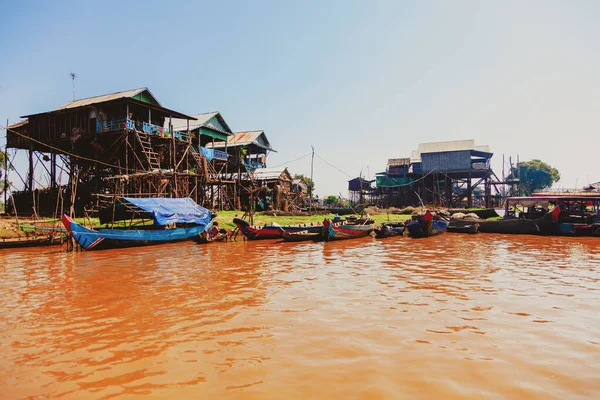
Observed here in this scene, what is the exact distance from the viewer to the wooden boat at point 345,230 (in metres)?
17.8

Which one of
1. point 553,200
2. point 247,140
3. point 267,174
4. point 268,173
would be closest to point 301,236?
point 553,200

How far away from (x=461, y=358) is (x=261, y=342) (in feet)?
8.17

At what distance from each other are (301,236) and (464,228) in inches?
421

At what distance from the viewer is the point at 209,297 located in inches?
297

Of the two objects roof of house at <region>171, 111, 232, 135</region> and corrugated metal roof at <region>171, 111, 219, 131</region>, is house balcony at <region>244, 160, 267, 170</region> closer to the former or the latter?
roof of house at <region>171, 111, 232, 135</region>

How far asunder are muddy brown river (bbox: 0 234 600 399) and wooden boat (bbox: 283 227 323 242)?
6.84 m

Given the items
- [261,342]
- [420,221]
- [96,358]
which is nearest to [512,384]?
[261,342]

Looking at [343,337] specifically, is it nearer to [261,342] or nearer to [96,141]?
[261,342]

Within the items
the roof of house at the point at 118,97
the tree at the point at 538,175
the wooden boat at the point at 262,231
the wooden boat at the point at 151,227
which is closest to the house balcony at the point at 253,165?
the roof of house at the point at 118,97

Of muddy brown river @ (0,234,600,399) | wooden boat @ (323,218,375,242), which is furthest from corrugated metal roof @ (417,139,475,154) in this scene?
muddy brown river @ (0,234,600,399)

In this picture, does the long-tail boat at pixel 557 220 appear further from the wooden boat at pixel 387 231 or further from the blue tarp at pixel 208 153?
the blue tarp at pixel 208 153

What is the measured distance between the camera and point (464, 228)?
22359 mm

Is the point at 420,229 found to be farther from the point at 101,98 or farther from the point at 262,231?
A: the point at 101,98

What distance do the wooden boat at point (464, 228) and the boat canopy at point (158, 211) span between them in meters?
14.4
